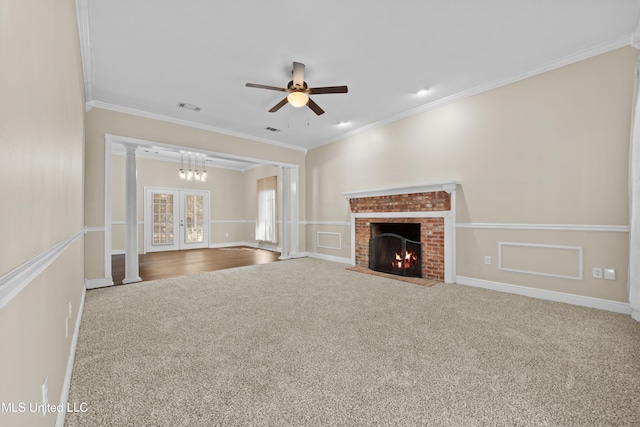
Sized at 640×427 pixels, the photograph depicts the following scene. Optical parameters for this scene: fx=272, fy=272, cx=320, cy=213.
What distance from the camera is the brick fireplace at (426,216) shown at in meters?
4.06

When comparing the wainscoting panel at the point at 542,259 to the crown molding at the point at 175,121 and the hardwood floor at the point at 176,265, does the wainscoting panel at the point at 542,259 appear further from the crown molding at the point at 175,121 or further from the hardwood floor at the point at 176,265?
the crown molding at the point at 175,121

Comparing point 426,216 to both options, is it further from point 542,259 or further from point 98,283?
point 98,283

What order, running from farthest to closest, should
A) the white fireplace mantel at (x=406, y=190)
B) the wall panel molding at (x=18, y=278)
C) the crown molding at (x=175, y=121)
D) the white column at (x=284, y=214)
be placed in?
the white column at (x=284, y=214)
the crown molding at (x=175, y=121)
the white fireplace mantel at (x=406, y=190)
the wall panel molding at (x=18, y=278)

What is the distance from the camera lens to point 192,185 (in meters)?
8.56

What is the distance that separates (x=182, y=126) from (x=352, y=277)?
13.2 feet

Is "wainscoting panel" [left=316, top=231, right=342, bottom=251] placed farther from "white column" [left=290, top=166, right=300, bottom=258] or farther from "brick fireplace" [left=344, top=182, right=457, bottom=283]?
"brick fireplace" [left=344, top=182, right=457, bottom=283]

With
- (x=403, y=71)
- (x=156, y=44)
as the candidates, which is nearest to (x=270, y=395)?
(x=156, y=44)

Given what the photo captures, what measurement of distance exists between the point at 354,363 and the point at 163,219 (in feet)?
26.1

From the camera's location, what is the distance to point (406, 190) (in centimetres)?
452

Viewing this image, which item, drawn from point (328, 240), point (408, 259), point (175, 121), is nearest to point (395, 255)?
point (408, 259)

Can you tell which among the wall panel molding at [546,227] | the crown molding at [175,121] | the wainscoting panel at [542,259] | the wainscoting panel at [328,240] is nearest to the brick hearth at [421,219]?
the wall panel molding at [546,227]

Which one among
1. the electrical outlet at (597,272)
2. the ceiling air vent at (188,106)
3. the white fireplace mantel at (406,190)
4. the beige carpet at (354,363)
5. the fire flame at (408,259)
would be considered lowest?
the beige carpet at (354,363)

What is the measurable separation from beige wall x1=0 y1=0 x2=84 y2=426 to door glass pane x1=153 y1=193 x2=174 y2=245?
24.2 ft

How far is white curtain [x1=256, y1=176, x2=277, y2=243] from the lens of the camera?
26.5 ft
